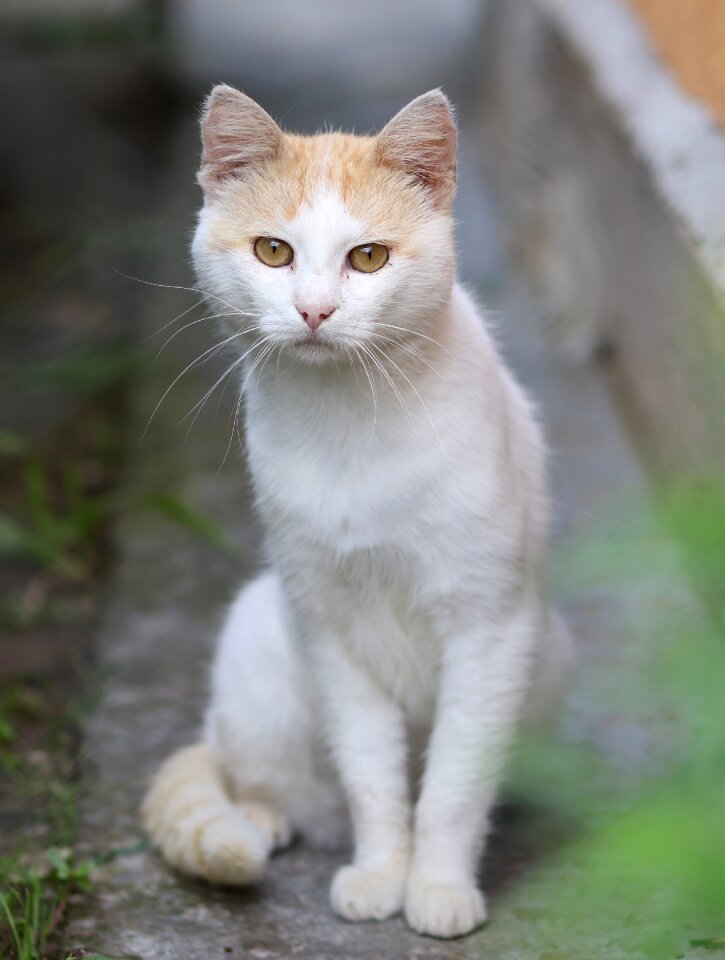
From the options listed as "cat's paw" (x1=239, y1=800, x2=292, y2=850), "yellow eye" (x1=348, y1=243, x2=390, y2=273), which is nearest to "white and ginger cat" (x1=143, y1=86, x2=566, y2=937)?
"yellow eye" (x1=348, y1=243, x2=390, y2=273)

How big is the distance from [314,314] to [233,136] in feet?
1.27

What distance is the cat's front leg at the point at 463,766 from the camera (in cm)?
200

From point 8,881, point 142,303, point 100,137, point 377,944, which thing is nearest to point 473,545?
point 377,944

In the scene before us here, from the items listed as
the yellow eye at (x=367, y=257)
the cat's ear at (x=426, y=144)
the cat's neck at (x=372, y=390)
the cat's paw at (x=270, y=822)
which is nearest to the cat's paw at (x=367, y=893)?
the cat's paw at (x=270, y=822)

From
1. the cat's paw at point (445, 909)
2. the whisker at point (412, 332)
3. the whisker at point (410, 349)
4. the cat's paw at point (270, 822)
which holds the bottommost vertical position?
the cat's paw at point (270, 822)

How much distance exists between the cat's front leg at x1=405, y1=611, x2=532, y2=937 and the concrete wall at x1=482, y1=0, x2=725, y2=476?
47 cm

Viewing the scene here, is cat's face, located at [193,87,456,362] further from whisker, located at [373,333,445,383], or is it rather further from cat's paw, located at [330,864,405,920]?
cat's paw, located at [330,864,405,920]

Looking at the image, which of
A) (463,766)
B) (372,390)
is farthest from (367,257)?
(463,766)

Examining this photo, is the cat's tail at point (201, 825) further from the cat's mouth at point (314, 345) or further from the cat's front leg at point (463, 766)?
the cat's mouth at point (314, 345)

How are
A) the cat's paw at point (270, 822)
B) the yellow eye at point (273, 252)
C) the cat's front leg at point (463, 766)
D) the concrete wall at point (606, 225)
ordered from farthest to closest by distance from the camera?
the concrete wall at point (606, 225)
the cat's paw at point (270, 822)
the cat's front leg at point (463, 766)
the yellow eye at point (273, 252)

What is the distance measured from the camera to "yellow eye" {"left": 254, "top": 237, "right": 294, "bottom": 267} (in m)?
1.89

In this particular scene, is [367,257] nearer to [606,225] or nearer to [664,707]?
[664,707]

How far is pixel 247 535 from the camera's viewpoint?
11.7 ft

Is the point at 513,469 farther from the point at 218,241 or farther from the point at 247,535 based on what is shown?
the point at 247,535
